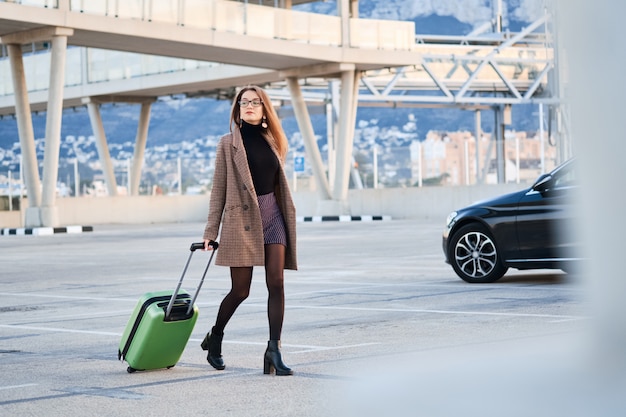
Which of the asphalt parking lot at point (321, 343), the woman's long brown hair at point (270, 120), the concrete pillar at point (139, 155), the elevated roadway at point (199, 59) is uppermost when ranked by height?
the elevated roadway at point (199, 59)

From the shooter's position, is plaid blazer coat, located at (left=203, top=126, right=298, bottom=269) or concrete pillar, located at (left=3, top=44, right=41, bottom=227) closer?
plaid blazer coat, located at (left=203, top=126, right=298, bottom=269)

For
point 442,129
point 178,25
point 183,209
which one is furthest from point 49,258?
point 442,129

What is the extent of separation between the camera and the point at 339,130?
169 feet

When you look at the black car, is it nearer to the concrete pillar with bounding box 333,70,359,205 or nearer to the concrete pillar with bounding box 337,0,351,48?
the concrete pillar with bounding box 337,0,351,48

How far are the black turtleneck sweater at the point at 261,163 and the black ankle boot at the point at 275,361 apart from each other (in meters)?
1.06

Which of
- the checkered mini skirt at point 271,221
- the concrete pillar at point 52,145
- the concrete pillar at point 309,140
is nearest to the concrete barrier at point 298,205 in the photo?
the concrete pillar at point 309,140

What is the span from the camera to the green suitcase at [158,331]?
796 cm

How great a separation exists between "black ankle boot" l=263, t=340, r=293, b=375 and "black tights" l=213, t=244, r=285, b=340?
5cm

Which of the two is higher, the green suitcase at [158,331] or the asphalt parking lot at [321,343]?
the green suitcase at [158,331]

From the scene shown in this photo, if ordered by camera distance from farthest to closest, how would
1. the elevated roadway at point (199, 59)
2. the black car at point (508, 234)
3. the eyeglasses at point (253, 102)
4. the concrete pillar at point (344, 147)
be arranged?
1. the concrete pillar at point (344, 147)
2. the elevated roadway at point (199, 59)
3. the black car at point (508, 234)
4. the eyeglasses at point (253, 102)

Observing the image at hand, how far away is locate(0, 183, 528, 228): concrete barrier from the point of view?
4991cm

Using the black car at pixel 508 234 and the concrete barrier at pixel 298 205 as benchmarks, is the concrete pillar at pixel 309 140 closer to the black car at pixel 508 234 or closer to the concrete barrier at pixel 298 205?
the concrete barrier at pixel 298 205

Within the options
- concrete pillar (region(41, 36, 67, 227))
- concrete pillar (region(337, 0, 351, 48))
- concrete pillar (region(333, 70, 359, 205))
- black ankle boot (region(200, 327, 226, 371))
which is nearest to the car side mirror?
black ankle boot (region(200, 327, 226, 371))

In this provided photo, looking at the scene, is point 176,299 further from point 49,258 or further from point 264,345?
point 49,258
